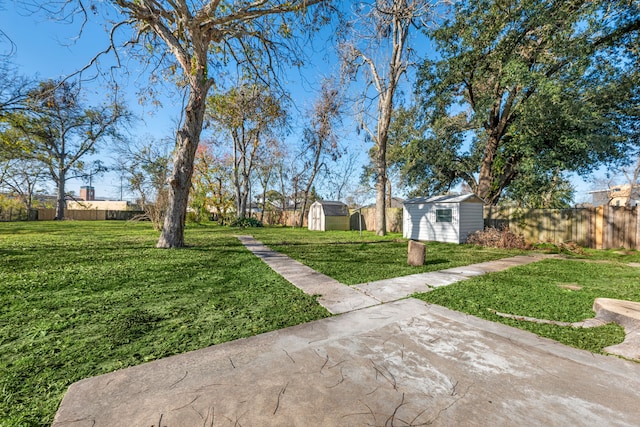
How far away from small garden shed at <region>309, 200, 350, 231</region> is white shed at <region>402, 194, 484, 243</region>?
630cm

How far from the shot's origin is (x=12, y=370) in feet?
5.33

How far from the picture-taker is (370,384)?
150 cm

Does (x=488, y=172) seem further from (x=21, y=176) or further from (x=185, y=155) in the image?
(x=21, y=176)

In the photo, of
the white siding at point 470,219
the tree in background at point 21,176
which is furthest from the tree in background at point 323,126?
the tree in background at point 21,176

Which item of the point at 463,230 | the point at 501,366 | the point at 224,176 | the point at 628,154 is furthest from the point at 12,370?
the point at 224,176

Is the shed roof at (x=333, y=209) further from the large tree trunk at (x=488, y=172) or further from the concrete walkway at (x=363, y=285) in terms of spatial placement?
the concrete walkway at (x=363, y=285)

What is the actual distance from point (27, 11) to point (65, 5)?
606mm

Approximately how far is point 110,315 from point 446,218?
1094cm

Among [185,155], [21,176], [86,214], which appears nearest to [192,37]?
[185,155]

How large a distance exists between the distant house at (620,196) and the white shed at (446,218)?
18.7ft

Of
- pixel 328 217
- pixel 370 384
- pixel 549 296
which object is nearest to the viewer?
pixel 370 384

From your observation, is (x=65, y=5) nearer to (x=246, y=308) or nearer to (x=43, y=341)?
(x=43, y=341)

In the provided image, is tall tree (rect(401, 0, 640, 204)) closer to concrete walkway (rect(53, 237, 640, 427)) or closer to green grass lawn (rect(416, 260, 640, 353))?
green grass lawn (rect(416, 260, 640, 353))

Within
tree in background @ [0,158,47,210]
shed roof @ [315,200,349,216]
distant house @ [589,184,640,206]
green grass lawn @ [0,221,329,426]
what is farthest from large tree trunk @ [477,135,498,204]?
tree in background @ [0,158,47,210]
